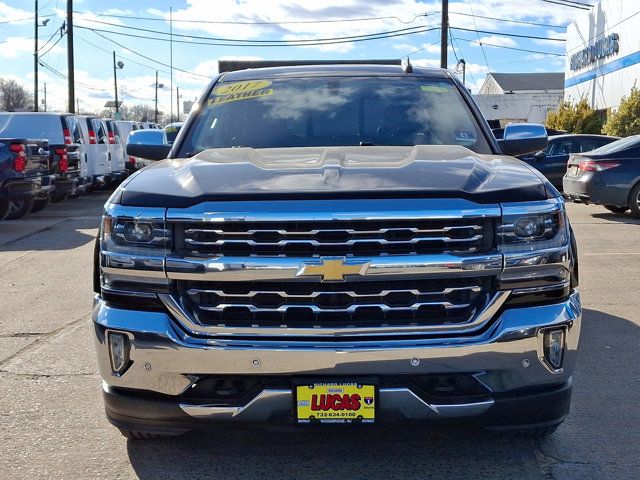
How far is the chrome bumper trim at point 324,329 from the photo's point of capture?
333 centimetres

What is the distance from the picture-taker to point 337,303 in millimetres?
3373

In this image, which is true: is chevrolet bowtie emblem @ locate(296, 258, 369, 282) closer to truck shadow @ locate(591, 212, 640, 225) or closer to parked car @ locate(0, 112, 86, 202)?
truck shadow @ locate(591, 212, 640, 225)

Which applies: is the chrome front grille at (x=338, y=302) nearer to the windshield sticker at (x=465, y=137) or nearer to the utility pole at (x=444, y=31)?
the windshield sticker at (x=465, y=137)

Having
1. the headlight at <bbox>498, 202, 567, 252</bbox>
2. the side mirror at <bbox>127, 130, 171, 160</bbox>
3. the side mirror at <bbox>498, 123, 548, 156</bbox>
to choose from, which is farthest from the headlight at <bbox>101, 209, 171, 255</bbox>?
the side mirror at <bbox>498, 123, 548, 156</bbox>

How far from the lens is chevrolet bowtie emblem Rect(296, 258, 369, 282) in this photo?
10.9 ft

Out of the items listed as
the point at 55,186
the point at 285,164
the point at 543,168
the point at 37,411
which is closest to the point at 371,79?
the point at 285,164

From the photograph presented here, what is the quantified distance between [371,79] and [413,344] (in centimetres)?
251

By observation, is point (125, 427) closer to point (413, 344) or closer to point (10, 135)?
point (413, 344)

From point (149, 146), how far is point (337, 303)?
2.35 metres

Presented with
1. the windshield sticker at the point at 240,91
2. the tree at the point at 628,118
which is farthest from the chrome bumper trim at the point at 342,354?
the tree at the point at 628,118

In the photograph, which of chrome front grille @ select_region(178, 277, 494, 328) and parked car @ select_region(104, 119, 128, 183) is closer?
chrome front grille @ select_region(178, 277, 494, 328)

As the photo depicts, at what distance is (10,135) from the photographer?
1814 cm

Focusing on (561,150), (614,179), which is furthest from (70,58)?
(614,179)

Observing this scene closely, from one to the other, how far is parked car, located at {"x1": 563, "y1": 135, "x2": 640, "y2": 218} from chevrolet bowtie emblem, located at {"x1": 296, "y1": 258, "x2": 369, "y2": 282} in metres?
11.3
